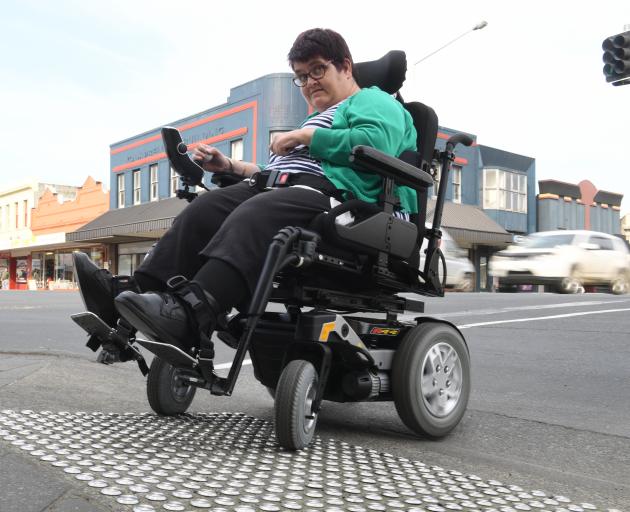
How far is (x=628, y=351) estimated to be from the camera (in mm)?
5598

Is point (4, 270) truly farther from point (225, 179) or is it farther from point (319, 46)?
point (319, 46)

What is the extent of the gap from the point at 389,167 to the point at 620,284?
15880mm

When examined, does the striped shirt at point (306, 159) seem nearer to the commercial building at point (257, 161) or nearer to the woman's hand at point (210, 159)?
the woman's hand at point (210, 159)

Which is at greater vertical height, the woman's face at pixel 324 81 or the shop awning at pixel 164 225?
the shop awning at pixel 164 225

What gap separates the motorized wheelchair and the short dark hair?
33cm

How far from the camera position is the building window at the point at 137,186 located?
37312mm

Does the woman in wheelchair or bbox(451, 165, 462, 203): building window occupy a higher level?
bbox(451, 165, 462, 203): building window

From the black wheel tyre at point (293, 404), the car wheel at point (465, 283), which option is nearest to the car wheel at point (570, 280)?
the car wheel at point (465, 283)

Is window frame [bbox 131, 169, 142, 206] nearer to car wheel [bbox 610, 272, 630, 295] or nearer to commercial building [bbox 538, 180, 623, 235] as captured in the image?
commercial building [bbox 538, 180, 623, 235]

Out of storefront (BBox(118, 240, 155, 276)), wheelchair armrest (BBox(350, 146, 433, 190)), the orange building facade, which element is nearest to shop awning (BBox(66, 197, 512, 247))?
storefront (BBox(118, 240, 155, 276))

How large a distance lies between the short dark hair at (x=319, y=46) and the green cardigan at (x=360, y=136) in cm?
24

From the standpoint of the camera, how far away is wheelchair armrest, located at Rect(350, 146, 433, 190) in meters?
2.54

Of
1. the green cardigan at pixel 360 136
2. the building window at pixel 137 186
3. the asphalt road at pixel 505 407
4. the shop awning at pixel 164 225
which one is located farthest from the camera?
the building window at pixel 137 186

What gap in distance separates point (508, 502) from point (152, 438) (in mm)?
1245
